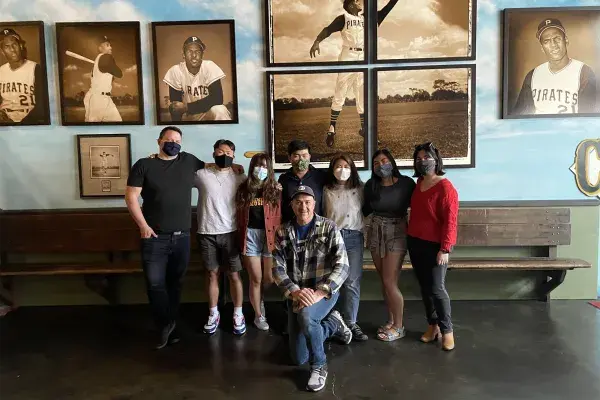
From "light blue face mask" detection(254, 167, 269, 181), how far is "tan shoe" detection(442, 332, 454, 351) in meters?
1.79

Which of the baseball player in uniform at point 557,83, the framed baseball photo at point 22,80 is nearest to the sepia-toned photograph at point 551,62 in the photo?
the baseball player in uniform at point 557,83

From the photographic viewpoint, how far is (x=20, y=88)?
4.25 meters

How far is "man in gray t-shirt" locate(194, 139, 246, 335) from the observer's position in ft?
11.2

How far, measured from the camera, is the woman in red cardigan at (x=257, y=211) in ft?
11.1

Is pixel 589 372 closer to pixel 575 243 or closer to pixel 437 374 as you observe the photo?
pixel 437 374

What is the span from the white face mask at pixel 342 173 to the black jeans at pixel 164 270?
4.06 ft

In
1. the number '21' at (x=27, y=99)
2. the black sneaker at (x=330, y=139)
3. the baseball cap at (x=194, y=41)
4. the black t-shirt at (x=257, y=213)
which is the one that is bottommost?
the black t-shirt at (x=257, y=213)

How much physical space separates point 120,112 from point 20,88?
0.99 m

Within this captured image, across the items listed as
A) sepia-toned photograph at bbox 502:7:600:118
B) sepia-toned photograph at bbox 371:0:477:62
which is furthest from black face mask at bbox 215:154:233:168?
sepia-toned photograph at bbox 502:7:600:118

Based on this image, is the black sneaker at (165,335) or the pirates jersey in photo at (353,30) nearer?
the black sneaker at (165,335)

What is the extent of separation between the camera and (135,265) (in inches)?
163

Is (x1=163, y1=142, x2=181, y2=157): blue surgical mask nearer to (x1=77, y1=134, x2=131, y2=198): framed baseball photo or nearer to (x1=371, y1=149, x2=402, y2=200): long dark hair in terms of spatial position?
(x1=77, y1=134, x2=131, y2=198): framed baseball photo

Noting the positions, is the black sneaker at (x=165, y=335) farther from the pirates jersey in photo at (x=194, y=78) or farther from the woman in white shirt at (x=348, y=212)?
the pirates jersey in photo at (x=194, y=78)

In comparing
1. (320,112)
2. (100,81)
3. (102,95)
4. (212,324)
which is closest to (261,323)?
(212,324)
